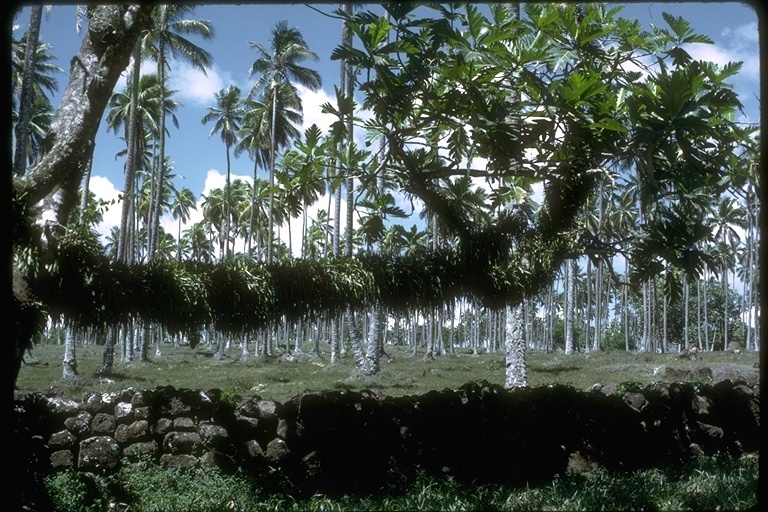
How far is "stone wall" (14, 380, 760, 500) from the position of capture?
24.4ft

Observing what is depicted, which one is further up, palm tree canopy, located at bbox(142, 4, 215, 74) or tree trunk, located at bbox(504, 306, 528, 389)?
palm tree canopy, located at bbox(142, 4, 215, 74)

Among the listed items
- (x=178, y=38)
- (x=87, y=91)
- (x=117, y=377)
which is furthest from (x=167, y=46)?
(x=87, y=91)

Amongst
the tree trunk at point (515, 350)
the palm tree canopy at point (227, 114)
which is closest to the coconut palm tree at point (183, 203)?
the palm tree canopy at point (227, 114)

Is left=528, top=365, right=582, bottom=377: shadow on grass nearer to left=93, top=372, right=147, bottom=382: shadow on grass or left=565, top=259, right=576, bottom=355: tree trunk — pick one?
left=565, top=259, right=576, bottom=355: tree trunk

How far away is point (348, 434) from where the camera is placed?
7.70m

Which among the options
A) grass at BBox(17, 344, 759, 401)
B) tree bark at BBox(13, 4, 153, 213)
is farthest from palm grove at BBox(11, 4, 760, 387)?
grass at BBox(17, 344, 759, 401)

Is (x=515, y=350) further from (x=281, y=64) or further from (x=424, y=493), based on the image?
(x=281, y=64)

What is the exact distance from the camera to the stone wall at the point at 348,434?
7.45 metres

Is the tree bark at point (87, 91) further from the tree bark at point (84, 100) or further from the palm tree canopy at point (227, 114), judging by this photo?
the palm tree canopy at point (227, 114)

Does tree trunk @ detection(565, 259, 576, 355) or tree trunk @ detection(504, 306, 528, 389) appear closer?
tree trunk @ detection(504, 306, 528, 389)

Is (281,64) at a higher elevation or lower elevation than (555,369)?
higher

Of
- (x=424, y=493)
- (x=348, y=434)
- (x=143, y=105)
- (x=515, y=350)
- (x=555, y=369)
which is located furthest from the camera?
(x=143, y=105)

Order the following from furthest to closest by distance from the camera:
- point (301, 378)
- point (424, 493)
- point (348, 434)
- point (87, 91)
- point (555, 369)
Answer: point (555, 369), point (301, 378), point (348, 434), point (424, 493), point (87, 91)

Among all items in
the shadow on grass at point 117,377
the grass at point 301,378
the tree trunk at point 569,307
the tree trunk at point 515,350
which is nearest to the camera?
the tree trunk at point 515,350
